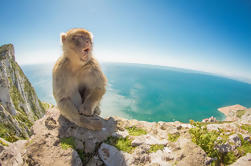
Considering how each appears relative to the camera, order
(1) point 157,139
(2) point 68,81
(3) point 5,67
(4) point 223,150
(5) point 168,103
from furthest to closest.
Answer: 1. (5) point 168,103
2. (3) point 5,67
3. (2) point 68,81
4. (1) point 157,139
5. (4) point 223,150

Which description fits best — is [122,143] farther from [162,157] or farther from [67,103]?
[67,103]

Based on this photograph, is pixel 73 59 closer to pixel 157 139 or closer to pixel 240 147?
pixel 157 139

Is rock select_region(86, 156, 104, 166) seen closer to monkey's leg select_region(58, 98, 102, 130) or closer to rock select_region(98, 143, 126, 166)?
rock select_region(98, 143, 126, 166)

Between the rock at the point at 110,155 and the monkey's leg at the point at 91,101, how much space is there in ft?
3.63

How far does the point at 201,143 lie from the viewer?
9.86ft

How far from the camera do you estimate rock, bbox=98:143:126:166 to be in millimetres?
3043

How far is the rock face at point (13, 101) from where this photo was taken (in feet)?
114

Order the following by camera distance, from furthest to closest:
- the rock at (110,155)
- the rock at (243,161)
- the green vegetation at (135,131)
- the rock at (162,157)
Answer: the green vegetation at (135,131), the rock at (110,155), the rock at (162,157), the rock at (243,161)

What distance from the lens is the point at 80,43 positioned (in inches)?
145

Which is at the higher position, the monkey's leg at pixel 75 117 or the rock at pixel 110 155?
the monkey's leg at pixel 75 117

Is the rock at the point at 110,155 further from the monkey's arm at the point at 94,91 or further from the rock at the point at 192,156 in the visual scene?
the rock at the point at 192,156

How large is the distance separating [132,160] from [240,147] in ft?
9.61

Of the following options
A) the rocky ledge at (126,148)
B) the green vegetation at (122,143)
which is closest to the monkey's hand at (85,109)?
the rocky ledge at (126,148)

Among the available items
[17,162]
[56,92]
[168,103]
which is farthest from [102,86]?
[168,103]
